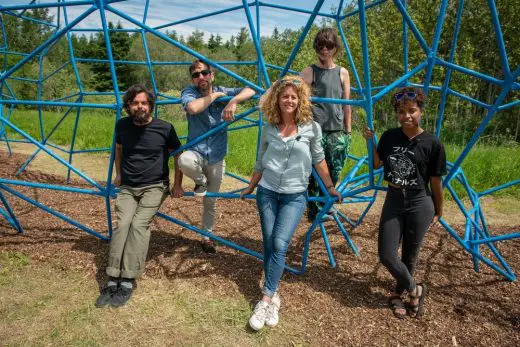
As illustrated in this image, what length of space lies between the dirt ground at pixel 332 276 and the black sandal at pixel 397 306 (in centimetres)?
5

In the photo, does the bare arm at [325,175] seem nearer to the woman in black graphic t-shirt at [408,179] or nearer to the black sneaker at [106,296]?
the woman in black graphic t-shirt at [408,179]

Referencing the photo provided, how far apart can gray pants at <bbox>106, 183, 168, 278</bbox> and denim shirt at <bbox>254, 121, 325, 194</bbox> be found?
991 mm

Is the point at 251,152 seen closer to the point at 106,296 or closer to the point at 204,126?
the point at 204,126

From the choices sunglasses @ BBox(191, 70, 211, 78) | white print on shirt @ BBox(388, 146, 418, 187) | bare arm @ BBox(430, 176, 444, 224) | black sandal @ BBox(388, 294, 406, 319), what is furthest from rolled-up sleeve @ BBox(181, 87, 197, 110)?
black sandal @ BBox(388, 294, 406, 319)

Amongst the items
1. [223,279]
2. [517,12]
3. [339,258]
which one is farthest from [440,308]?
[517,12]

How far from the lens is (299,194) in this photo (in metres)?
2.59

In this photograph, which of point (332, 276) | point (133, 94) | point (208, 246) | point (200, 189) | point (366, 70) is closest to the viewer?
point (366, 70)

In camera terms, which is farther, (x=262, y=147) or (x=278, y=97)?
(x=262, y=147)

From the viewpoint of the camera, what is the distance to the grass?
8.17 ft

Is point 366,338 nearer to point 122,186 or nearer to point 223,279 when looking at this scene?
point 223,279

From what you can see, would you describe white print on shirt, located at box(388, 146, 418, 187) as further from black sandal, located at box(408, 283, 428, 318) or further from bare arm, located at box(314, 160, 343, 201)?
black sandal, located at box(408, 283, 428, 318)

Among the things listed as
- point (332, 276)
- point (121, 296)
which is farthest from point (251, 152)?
point (121, 296)

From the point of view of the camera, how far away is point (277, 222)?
257 cm

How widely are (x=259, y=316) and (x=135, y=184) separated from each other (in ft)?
4.42
